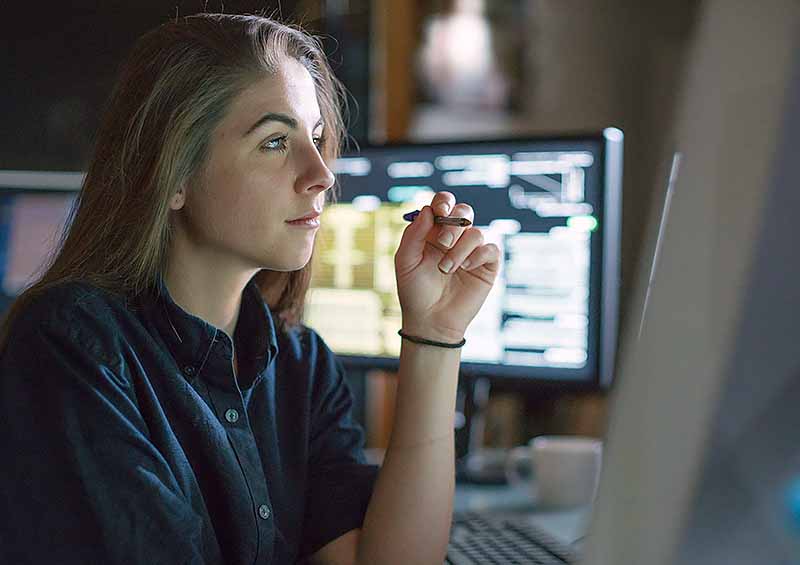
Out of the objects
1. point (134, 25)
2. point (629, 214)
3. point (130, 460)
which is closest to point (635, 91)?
point (629, 214)

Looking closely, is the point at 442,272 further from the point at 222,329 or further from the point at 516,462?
the point at 516,462

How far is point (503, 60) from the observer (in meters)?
3.07

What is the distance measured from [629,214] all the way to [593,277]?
1.58m

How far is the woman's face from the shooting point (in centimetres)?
95

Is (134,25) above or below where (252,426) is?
above

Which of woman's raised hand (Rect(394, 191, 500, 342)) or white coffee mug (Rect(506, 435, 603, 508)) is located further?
white coffee mug (Rect(506, 435, 603, 508))

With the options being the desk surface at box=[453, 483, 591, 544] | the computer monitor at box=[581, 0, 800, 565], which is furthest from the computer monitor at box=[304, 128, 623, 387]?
the computer monitor at box=[581, 0, 800, 565]

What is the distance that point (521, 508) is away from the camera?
139 centimetres

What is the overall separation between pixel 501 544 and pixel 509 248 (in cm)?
49

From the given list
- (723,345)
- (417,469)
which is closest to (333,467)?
(417,469)

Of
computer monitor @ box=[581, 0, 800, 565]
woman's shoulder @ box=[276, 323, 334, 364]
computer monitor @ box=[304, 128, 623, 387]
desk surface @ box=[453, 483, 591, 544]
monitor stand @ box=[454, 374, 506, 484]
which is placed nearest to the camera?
computer monitor @ box=[581, 0, 800, 565]

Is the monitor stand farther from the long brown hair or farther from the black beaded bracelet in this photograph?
the long brown hair

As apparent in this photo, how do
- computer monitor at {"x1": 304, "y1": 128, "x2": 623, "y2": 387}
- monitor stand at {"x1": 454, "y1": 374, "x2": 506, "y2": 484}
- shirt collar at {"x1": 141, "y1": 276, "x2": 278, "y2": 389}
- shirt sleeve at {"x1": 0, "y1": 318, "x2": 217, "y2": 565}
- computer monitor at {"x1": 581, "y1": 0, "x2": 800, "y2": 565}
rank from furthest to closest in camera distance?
monitor stand at {"x1": 454, "y1": 374, "x2": 506, "y2": 484} < computer monitor at {"x1": 304, "y1": 128, "x2": 623, "y2": 387} < shirt collar at {"x1": 141, "y1": 276, "x2": 278, "y2": 389} < shirt sleeve at {"x1": 0, "y1": 318, "x2": 217, "y2": 565} < computer monitor at {"x1": 581, "y1": 0, "x2": 800, "y2": 565}

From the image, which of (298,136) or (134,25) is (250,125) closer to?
(298,136)
